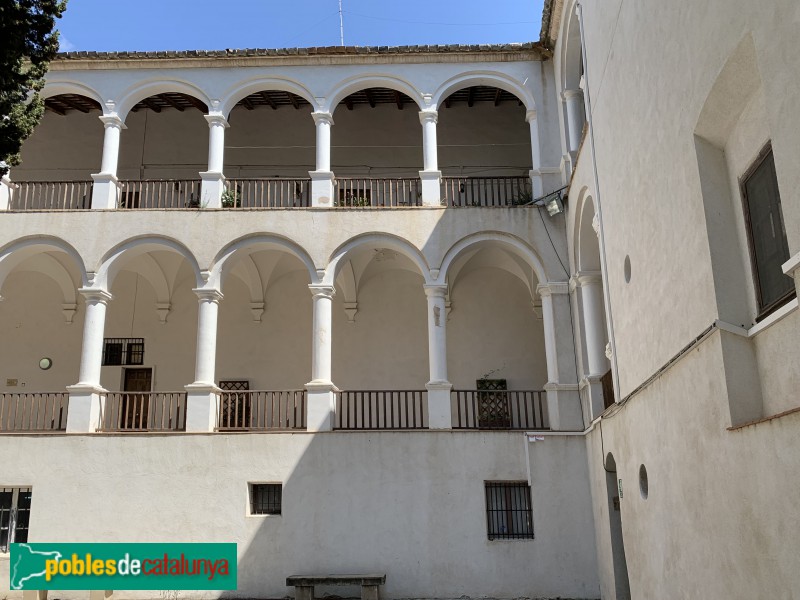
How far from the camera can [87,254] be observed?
15352 mm

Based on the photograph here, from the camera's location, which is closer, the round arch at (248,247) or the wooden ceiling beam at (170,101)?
the round arch at (248,247)

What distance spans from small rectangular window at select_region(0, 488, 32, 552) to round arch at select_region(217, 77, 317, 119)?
8.61 meters

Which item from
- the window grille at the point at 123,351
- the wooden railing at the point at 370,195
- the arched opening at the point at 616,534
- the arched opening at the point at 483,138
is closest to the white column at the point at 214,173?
the wooden railing at the point at 370,195

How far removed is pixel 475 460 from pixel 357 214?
5432 millimetres

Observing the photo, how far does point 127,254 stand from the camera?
613 inches

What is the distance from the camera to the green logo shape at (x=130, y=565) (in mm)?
13234

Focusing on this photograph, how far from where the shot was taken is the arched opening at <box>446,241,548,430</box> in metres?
17.7

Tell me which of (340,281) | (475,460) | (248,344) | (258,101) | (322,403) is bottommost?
(475,460)

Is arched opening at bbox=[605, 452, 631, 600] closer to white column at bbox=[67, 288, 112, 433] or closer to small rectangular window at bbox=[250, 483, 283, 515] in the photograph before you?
small rectangular window at bbox=[250, 483, 283, 515]

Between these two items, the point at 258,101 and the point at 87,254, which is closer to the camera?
the point at 87,254

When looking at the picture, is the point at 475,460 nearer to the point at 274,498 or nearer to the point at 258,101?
the point at 274,498

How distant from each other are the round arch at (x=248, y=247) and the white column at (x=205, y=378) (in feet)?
1.26

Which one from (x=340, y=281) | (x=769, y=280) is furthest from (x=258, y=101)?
(x=769, y=280)

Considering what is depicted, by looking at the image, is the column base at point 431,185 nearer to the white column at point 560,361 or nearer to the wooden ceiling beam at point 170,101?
the white column at point 560,361
